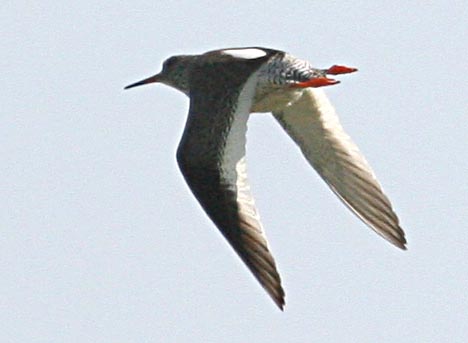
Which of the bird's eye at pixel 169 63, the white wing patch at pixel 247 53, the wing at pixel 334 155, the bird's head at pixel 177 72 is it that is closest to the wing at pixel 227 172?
the white wing patch at pixel 247 53

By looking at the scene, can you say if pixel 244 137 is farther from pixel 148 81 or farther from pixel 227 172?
pixel 148 81

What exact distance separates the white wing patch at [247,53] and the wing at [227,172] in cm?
55

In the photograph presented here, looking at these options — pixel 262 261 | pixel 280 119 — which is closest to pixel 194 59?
pixel 280 119

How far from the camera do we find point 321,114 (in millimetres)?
21453

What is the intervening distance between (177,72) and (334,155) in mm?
1926

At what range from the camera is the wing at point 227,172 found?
57.7 ft

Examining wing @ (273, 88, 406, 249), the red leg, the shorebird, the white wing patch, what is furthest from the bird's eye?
the red leg

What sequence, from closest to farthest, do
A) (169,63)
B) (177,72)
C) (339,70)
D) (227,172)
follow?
(227,172) < (339,70) < (177,72) < (169,63)

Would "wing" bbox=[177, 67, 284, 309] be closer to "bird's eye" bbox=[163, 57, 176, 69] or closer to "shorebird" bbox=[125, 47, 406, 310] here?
"shorebird" bbox=[125, 47, 406, 310]

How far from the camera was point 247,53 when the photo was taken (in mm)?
19844

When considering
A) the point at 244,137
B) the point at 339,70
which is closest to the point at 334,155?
the point at 339,70

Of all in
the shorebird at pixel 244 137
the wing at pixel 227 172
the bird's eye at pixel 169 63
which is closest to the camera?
the wing at pixel 227 172

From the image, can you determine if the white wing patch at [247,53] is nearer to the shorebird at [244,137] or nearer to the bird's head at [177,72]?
the shorebird at [244,137]

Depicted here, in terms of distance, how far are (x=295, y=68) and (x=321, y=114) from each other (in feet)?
6.19
